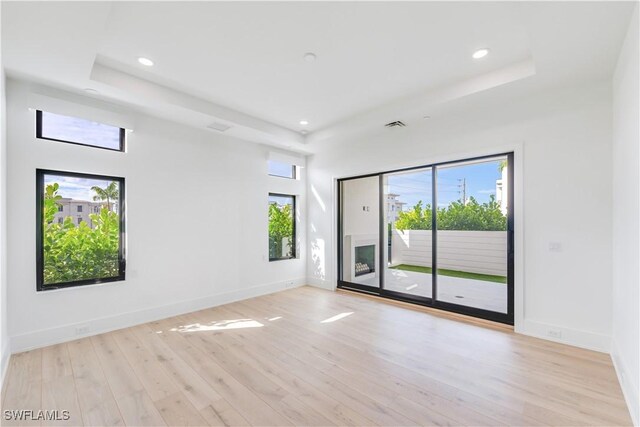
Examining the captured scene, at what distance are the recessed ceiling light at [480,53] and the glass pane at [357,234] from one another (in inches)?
121

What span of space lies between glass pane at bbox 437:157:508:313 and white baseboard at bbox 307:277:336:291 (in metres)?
2.05

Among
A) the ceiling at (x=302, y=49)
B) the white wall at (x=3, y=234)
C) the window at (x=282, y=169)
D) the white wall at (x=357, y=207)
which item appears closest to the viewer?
the ceiling at (x=302, y=49)

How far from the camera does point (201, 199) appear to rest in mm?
4516

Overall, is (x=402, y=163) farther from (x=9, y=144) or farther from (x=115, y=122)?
(x=9, y=144)

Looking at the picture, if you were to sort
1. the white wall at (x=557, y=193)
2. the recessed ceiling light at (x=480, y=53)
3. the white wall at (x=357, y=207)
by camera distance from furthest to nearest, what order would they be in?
the white wall at (x=357, y=207)
the white wall at (x=557, y=193)
the recessed ceiling light at (x=480, y=53)

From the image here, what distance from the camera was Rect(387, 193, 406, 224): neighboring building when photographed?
4.96 metres

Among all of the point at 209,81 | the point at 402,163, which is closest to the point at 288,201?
the point at 402,163

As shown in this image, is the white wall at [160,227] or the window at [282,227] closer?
the white wall at [160,227]

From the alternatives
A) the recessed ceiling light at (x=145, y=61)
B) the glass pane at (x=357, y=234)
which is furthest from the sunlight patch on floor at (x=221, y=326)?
the recessed ceiling light at (x=145, y=61)

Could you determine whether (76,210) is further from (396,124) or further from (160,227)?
(396,124)

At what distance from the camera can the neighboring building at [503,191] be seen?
147 inches

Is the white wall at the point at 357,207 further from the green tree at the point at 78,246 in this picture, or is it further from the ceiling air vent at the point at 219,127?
the green tree at the point at 78,246

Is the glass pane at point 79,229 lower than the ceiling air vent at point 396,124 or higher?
lower

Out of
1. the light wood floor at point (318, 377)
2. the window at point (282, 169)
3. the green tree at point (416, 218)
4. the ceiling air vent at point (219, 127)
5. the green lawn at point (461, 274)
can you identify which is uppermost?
the ceiling air vent at point (219, 127)
